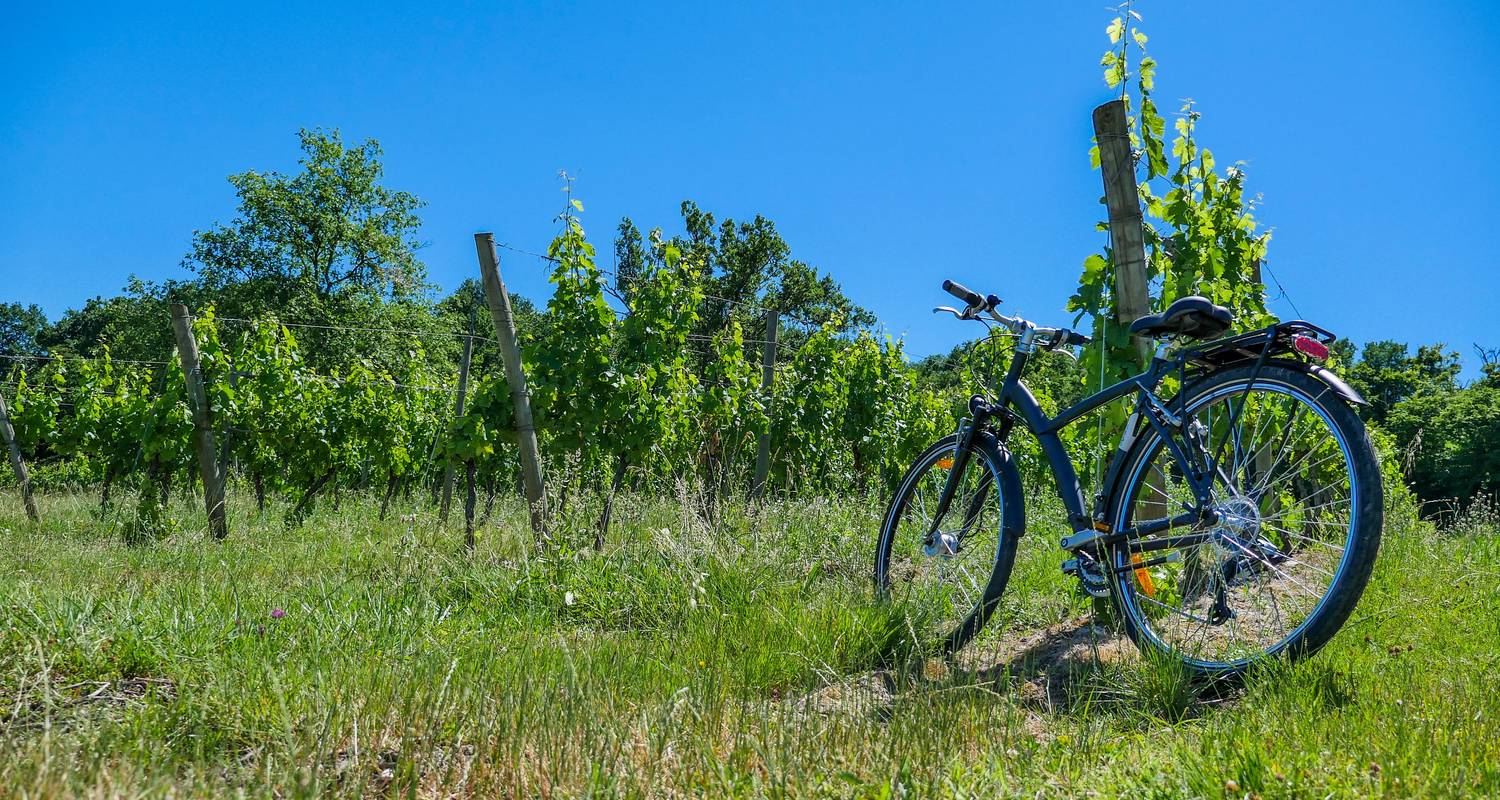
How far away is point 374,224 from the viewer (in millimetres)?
29547

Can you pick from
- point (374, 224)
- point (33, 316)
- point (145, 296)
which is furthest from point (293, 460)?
point (33, 316)

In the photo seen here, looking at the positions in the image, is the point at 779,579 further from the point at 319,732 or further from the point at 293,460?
the point at 293,460

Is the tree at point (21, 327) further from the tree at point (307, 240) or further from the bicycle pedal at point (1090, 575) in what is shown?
the bicycle pedal at point (1090, 575)

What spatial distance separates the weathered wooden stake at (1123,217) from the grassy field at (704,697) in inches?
45.7

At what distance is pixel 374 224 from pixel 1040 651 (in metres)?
30.4

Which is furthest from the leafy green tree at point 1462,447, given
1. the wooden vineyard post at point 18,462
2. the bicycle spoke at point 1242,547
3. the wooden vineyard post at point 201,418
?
the wooden vineyard post at point 18,462

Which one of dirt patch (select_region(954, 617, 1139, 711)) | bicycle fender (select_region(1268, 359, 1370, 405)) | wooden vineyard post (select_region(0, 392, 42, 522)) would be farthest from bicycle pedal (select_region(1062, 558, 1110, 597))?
wooden vineyard post (select_region(0, 392, 42, 522))

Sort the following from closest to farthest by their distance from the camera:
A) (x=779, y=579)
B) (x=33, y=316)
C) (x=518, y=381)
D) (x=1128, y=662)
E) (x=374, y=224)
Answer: (x=1128, y=662)
(x=779, y=579)
(x=518, y=381)
(x=374, y=224)
(x=33, y=316)

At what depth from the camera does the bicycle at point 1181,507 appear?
2.23 meters

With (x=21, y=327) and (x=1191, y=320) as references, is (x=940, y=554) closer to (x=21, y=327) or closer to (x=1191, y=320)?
(x=1191, y=320)

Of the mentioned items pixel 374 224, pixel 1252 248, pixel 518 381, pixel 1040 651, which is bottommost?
pixel 1040 651

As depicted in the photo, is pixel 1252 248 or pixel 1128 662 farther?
pixel 1252 248

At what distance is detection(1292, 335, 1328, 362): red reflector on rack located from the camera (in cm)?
223

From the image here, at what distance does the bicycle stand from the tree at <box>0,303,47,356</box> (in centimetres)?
7000
